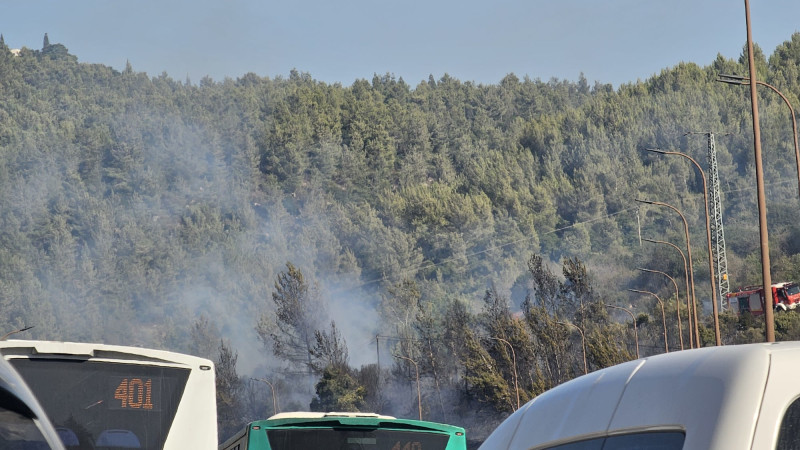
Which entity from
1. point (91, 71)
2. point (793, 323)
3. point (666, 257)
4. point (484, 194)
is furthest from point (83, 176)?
point (793, 323)

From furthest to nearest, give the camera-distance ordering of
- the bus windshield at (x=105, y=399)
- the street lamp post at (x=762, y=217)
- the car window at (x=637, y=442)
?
the street lamp post at (x=762, y=217), the bus windshield at (x=105, y=399), the car window at (x=637, y=442)

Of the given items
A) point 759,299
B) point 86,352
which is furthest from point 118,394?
point 759,299

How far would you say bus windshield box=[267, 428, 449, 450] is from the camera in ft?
32.0

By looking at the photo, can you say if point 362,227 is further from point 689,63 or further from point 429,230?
point 689,63

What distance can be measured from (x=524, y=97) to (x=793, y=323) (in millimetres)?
109411

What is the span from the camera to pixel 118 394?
27.1 ft

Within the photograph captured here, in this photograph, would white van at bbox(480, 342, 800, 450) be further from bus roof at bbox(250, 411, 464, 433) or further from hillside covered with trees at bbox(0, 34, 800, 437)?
hillside covered with trees at bbox(0, 34, 800, 437)

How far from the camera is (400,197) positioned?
13312 cm

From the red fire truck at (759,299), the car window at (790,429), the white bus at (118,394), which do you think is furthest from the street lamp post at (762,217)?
the red fire truck at (759,299)

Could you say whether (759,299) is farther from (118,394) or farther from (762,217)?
(118,394)

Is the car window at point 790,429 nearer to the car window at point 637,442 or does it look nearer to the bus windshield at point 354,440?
the car window at point 637,442

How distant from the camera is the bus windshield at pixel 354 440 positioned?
974cm

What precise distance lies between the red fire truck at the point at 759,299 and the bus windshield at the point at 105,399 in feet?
227

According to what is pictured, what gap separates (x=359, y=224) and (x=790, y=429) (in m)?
128
